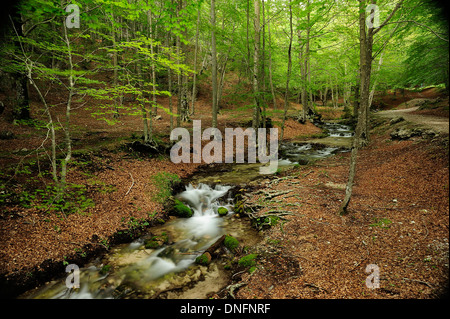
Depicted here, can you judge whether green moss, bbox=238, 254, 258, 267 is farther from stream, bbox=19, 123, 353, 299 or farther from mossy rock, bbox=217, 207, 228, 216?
mossy rock, bbox=217, 207, 228, 216

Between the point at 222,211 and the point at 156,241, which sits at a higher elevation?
the point at 222,211

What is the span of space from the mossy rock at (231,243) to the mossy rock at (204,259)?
2.04 ft

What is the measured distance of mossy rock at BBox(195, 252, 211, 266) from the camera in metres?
5.34

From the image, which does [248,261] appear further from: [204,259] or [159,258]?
[159,258]

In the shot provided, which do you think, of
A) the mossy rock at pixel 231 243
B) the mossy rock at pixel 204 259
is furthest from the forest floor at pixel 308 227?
the mossy rock at pixel 204 259

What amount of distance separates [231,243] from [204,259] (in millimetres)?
907

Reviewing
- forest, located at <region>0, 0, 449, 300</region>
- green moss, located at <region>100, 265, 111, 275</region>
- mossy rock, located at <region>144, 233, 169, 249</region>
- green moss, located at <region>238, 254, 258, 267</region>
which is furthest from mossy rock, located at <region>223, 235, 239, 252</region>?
green moss, located at <region>100, 265, 111, 275</region>

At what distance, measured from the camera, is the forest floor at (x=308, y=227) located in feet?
A: 11.6

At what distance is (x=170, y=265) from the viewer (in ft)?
17.9

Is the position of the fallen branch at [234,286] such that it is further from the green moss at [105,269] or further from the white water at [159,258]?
the green moss at [105,269]

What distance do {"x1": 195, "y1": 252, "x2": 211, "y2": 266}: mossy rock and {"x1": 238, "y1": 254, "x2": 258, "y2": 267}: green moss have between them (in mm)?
992

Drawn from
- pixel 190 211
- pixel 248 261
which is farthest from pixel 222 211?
pixel 248 261
